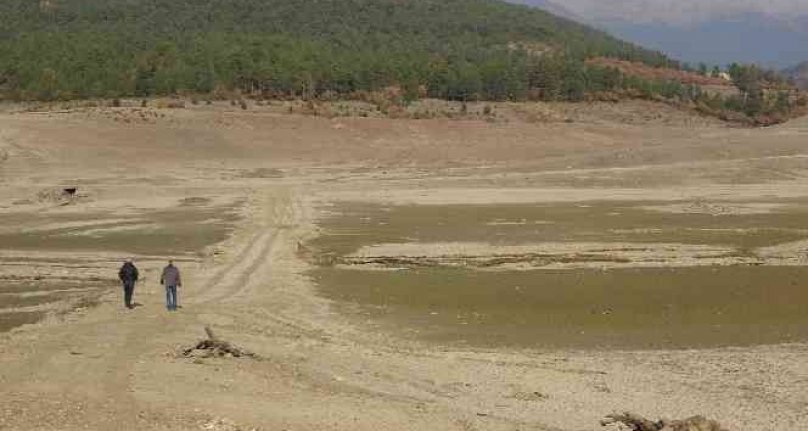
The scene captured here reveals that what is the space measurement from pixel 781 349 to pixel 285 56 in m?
70.5

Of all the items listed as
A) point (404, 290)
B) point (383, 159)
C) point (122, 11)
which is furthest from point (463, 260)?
point (122, 11)

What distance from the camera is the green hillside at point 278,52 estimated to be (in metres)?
77.9

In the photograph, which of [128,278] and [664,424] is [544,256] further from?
[664,424]

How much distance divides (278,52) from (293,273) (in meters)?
62.7

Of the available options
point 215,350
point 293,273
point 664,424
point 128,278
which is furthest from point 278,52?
point 664,424

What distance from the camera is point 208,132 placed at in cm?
6191

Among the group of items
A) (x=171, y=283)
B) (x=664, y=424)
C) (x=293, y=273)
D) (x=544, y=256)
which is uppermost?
(x=664, y=424)

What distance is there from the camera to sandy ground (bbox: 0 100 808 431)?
13609mm

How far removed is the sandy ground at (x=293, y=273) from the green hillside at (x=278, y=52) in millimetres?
12724

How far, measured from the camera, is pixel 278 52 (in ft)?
282

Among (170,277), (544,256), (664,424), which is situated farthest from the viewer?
(544,256)

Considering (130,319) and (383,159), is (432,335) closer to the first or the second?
(130,319)

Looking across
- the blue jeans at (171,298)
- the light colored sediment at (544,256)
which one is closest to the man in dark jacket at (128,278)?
the blue jeans at (171,298)

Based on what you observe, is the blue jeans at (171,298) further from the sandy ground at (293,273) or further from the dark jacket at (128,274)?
the dark jacket at (128,274)
